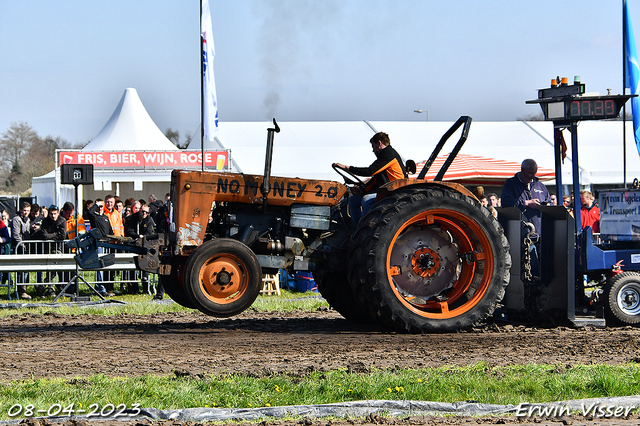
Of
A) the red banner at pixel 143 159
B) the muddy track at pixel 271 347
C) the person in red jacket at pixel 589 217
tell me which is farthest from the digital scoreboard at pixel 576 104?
the red banner at pixel 143 159

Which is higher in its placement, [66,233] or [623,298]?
[66,233]

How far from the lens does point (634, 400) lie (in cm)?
495

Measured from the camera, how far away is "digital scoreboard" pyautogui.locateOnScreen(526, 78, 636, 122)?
8438mm

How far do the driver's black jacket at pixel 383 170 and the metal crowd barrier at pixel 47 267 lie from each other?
6.57 meters

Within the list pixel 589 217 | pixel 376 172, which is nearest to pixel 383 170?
pixel 376 172

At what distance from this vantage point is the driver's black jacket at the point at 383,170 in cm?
807

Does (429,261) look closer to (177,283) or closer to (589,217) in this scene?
(177,283)

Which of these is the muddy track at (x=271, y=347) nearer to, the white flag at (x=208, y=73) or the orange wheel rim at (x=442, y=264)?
the orange wheel rim at (x=442, y=264)

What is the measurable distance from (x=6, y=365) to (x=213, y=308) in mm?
2006

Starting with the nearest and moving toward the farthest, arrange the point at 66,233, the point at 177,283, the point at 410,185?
1. the point at 410,185
2. the point at 177,283
3. the point at 66,233

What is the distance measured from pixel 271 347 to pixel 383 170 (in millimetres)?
2242

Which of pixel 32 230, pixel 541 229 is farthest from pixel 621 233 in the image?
pixel 32 230

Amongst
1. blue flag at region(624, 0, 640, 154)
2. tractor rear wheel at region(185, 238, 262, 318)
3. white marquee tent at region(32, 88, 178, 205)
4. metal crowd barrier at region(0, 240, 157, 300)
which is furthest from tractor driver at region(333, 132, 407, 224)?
white marquee tent at region(32, 88, 178, 205)

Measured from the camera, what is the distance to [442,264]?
811 cm
